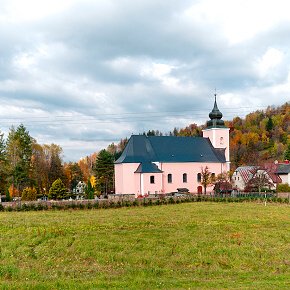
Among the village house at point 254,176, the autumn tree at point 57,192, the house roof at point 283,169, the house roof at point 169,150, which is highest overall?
the house roof at point 169,150

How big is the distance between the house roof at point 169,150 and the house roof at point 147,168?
2.47 feet

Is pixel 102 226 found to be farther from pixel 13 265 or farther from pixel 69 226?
pixel 13 265

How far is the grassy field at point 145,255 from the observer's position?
10906mm

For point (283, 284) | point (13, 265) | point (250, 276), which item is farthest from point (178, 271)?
point (13, 265)

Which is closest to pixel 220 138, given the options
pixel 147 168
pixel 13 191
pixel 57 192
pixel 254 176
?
pixel 254 176

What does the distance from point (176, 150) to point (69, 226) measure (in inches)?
1891

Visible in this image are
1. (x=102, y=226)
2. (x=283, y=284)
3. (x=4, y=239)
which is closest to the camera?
(x=283, y=284)

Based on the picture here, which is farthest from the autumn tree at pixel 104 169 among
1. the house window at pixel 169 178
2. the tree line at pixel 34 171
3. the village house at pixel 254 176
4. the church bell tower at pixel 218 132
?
the village house at pixel 254 176

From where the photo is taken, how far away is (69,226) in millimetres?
18797

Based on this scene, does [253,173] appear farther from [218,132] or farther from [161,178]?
[161,178]

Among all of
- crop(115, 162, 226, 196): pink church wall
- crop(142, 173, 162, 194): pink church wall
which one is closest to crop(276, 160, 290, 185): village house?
crop(115, 162, 226, 196): pink church wall

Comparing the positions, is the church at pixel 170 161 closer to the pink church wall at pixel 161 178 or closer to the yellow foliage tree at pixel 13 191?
the pink church wall at pixel 161 178

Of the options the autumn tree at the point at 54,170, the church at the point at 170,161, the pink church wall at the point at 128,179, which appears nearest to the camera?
the pink church wall at the point at 128,179

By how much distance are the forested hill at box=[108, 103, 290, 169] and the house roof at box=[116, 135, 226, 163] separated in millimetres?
32669
